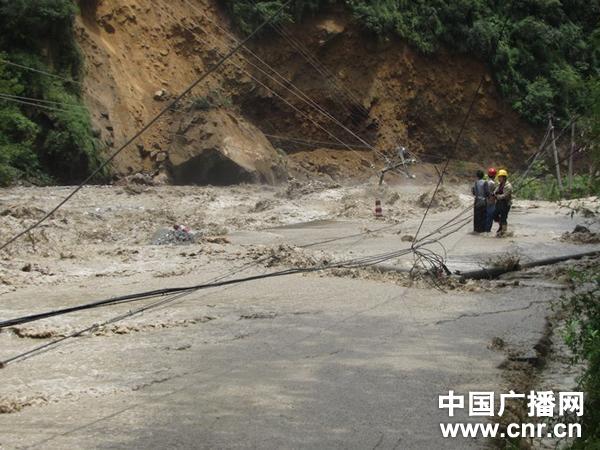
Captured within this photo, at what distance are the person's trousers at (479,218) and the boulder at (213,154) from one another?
35.6 ft

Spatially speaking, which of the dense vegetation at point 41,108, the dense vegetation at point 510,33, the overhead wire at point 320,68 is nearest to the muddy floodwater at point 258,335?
the dense vegetation at point 41,108

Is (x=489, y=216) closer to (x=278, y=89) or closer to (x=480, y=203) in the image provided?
(x=480, y=203)

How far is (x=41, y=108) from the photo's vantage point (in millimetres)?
22672

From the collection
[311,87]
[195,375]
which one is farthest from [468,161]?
[195,375]

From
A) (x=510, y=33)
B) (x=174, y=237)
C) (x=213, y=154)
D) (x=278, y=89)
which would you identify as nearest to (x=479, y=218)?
(x=174, y=237)

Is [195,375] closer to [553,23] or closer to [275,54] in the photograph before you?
[275,54]

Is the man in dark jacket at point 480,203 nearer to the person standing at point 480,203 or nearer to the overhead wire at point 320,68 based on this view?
the person standing at point 480,203

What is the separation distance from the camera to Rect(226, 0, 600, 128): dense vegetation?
34.7 metres

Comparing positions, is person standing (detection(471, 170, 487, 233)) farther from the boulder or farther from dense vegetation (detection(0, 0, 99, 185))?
dense vegetation (detection(0, 0, 99, 185))

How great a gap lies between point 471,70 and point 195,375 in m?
32.7

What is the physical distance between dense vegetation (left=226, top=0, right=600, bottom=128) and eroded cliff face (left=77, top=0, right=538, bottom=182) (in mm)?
687

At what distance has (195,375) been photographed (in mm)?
7047

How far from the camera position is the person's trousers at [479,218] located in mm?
16719

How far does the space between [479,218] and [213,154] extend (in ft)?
37.7
